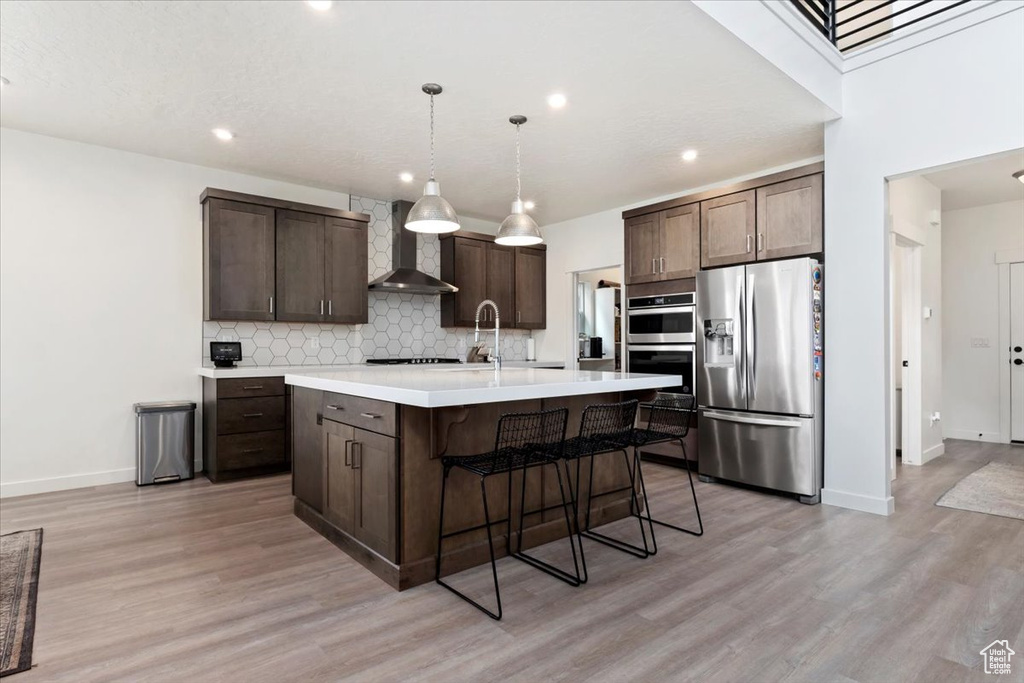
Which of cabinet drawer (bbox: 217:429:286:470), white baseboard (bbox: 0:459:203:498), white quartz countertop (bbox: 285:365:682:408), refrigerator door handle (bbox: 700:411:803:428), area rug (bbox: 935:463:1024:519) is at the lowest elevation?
area rug (bbox: 935:463:1024:519)

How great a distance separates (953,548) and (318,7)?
426 centimetres

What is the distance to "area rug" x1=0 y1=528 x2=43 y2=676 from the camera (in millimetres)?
1913

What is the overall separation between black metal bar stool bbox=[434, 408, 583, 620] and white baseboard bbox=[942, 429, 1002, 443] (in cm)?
600

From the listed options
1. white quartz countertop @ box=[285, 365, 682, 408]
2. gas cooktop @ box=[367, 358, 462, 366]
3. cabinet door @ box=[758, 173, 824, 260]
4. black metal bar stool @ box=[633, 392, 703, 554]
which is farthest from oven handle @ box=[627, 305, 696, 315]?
gas cooktop @ box=[367, 358, 462, 366]

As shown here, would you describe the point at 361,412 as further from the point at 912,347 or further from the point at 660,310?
the point at 912,347

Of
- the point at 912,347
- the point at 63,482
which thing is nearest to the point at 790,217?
the point at 912,347

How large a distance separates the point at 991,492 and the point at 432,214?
4.52m

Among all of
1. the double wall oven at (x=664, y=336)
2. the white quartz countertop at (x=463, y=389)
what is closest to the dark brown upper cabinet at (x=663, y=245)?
the double wall oven at (x=664, y=336)

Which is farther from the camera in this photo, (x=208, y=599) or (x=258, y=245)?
(x=258, y=245)

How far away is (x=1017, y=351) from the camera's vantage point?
5809mm

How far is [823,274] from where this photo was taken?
385 cm

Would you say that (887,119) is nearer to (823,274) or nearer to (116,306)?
(823,274)

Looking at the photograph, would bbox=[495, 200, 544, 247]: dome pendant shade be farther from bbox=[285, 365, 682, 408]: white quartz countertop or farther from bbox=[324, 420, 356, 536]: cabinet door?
bbox=[324, 420, 356, 536]: cabinet door

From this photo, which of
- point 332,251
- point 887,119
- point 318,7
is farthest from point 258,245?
point 887,119
